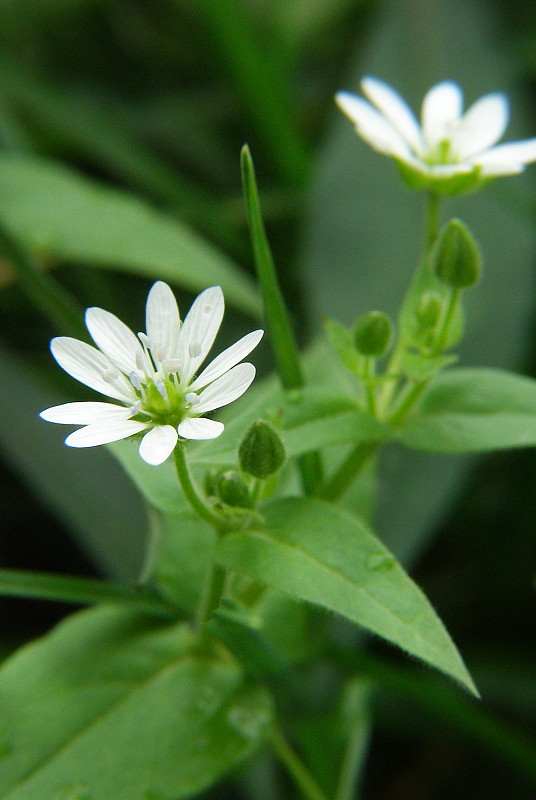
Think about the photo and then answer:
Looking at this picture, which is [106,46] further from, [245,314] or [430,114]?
[430,114]

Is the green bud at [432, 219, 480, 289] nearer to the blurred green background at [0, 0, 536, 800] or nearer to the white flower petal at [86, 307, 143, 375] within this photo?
the white flower petal at [86, 307, 143, 375]

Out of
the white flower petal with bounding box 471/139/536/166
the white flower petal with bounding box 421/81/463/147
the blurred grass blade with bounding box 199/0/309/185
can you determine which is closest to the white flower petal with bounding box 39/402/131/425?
the white flower petal with bounding box 471/139/536/166

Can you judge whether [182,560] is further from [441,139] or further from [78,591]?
[441,139]

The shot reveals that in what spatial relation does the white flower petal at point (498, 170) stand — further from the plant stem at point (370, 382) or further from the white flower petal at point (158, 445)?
the white flower petal at point (158, 445)

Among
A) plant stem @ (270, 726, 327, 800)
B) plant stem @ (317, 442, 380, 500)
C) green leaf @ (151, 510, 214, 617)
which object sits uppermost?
plant stem @ (317, 442, 380, 500)

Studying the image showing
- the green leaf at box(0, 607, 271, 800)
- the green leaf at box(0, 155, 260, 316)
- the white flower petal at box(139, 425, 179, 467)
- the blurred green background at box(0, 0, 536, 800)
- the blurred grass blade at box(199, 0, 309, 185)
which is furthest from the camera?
the blurred grass blade at box(199, 0, 309, 185)

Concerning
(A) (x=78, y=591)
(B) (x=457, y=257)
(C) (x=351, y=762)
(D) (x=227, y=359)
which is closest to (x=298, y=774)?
(C) (x=351, y=762)

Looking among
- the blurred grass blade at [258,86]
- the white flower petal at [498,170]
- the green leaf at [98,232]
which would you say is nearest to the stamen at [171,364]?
the white flower petal at [498,170]
